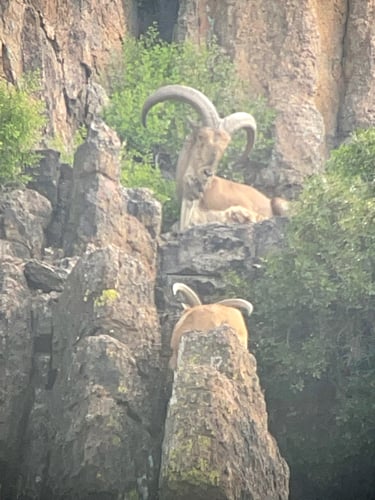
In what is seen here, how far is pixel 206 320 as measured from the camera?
14133mm

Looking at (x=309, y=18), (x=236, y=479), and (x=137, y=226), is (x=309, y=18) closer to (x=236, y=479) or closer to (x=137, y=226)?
(x=137, y=226)

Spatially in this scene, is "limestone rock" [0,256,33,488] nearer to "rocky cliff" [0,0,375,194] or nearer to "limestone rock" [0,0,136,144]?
"limestone rock" [0,0,136,144]

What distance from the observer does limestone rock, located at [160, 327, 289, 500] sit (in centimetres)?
1076

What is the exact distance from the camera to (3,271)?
46.1 ft

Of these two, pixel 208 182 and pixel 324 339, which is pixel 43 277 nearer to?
pixel 324 339

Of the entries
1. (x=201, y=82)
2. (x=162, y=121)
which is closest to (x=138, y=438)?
(x=162, y=121)

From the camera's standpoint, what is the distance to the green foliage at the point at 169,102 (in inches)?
981

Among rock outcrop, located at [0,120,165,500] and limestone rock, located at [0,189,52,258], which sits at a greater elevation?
limestone rock, located at [0,189,52,258]

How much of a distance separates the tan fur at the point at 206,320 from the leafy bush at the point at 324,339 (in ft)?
4.22

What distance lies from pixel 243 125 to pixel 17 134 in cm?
663

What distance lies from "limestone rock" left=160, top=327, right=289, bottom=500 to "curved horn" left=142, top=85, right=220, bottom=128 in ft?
33.1

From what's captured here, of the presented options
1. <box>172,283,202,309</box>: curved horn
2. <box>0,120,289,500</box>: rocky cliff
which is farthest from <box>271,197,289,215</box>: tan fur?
<box>172,283,202,309</box>: curved horn

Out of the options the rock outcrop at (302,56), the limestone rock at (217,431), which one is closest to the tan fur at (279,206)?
the rock outcrop at (302,56)

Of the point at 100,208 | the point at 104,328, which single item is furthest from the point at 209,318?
the point at 100,208
